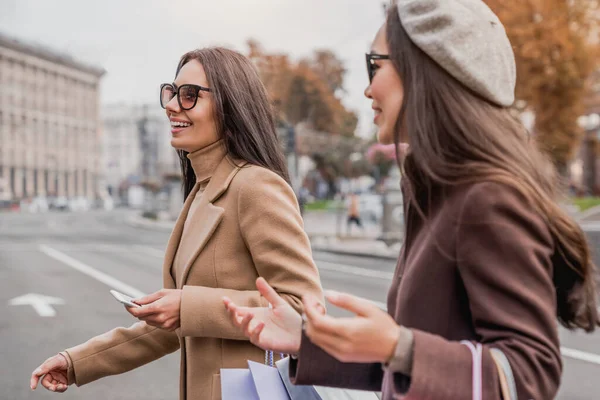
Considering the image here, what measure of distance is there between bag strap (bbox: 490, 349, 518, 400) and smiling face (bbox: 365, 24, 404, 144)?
477 millimetres

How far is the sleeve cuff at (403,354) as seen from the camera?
1.19m

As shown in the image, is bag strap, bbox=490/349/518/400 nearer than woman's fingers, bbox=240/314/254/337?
Yes

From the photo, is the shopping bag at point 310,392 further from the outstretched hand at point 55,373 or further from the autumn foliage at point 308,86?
the autumn foliage at point 308,86

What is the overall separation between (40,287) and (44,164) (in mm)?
106534

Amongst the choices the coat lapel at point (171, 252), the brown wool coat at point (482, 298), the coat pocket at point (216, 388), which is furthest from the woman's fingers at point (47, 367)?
the brown wool coat at point (482, 298)

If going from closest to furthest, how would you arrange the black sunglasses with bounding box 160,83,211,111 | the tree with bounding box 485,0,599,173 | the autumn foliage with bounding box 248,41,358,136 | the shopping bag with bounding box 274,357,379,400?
1. the shopping bag with bounding box 274,357,379,400
2. the black sunglasses with bounding box 160,83,211,111
3. the tree with bounding box 485,0,599,173
4. the autumn foliage with bounding box 248,41,358,136

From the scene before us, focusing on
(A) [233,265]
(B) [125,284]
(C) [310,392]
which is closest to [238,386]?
(C) [310,392]

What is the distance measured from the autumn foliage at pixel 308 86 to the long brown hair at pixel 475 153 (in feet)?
149

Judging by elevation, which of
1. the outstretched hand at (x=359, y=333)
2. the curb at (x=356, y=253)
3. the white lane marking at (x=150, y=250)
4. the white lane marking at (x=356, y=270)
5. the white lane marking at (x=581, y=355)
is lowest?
the white lane marking at (x=150, y=250)

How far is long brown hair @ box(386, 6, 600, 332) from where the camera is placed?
1.30 metres

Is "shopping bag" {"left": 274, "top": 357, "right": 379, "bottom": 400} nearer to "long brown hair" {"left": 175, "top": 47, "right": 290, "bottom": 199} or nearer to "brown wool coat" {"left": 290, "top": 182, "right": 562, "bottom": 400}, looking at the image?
"brown wool coat" {"left": 290, "top": 182, "right": 562, "bottom": 400}

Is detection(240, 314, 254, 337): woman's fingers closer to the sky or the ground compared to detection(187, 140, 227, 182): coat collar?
closer to the ground

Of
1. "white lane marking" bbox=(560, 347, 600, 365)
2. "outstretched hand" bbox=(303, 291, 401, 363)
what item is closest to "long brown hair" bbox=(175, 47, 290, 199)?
"outstretched hand" bbox=(303, 291, 401, 363)

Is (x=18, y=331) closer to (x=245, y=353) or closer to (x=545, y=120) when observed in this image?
(x=245, y=353)
